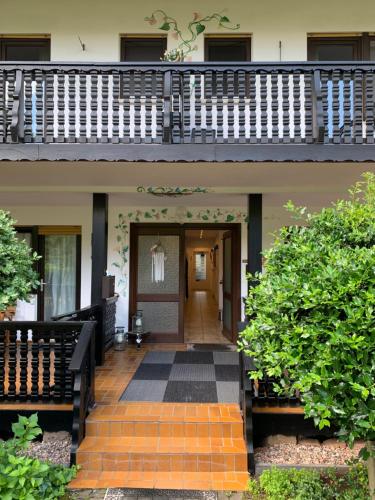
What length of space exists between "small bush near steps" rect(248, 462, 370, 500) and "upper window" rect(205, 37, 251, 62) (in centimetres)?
598

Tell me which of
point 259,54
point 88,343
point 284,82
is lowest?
point 88,343

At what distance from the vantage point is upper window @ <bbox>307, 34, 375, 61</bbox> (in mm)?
5840

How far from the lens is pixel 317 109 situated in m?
4.02

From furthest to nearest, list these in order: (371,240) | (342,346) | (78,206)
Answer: (78,206), (371,240), (342,346)

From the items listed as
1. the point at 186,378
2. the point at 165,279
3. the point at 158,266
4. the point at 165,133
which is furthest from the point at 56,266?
the point at 165,133

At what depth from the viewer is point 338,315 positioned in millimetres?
1887

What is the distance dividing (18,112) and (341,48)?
5.35m

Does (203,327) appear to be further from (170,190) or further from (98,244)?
(170,190)

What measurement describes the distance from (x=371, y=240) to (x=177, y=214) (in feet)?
15.2

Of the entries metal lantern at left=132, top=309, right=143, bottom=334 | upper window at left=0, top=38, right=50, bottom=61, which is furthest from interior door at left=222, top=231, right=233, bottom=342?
upper window at left=0, top=38, right=50, bottom=61

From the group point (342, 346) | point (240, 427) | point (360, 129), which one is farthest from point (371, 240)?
point (360, 129)

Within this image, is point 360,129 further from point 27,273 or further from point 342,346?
point 27,273

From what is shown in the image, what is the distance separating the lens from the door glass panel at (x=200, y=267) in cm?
1992

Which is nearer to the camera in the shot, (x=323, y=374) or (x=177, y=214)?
(x=323, y=374)
